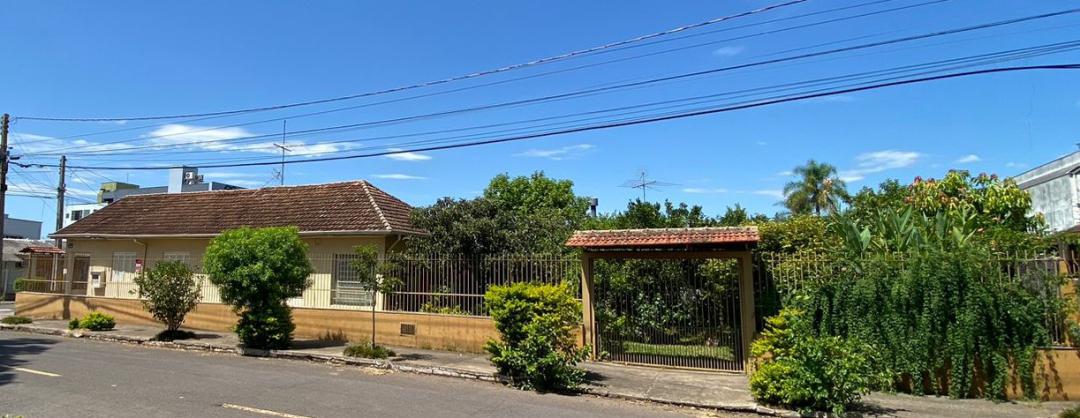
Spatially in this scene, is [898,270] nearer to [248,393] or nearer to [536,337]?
[536,337]

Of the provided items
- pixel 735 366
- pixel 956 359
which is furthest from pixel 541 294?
pixel 956 359

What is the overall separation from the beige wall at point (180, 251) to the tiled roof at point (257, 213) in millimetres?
405

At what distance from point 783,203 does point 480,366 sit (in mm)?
41590

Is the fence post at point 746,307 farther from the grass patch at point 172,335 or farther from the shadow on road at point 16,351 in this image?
the grass patch at point 172,335

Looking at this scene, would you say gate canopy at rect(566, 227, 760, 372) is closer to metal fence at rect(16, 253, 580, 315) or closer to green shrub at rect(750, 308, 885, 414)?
metal fence at rect(16, 253, 580, 315)

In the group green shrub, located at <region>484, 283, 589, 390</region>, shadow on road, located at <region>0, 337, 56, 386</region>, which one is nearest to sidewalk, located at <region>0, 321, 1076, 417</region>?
green shrub, located at <region>484, 283, 589, 390</region>

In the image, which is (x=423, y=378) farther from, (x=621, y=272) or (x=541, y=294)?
(x=621, y=272)

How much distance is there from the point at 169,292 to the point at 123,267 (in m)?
7.08

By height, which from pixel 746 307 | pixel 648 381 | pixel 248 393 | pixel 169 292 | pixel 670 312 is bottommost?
pixel 648 381

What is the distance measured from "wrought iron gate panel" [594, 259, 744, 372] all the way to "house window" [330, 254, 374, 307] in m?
6.90

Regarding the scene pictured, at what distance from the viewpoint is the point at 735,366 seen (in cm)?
1145

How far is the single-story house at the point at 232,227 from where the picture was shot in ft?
55.0

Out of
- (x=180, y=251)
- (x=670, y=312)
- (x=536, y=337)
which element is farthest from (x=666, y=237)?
(x=180, y=251)

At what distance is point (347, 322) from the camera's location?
15539 millimetres
